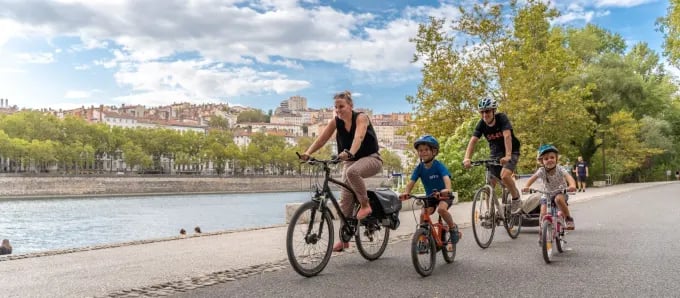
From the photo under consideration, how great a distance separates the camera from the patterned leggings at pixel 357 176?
670 cm

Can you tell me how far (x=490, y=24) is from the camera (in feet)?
105

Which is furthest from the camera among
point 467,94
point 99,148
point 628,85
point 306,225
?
point 99,148

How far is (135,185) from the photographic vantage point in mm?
96125

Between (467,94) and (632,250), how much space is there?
77.8 ft

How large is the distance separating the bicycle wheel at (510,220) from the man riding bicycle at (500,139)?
0.13 m

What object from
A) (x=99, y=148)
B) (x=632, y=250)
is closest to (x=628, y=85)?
(x=632, y=250)

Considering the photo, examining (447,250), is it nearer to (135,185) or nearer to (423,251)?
(423,251)

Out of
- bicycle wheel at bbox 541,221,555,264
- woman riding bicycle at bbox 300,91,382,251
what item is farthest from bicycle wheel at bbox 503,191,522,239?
woman riding bicycle at bbox 300,91,382,251

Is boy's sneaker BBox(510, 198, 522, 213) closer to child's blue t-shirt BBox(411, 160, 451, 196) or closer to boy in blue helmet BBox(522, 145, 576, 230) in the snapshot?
boy in blue helmet BBox(522, 145, 576, 230)

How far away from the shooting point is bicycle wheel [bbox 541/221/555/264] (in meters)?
6.81

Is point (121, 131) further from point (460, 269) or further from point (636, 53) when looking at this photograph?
point (460, 269)

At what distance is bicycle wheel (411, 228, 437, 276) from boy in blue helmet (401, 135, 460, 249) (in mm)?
378

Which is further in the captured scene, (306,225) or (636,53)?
(636,53)

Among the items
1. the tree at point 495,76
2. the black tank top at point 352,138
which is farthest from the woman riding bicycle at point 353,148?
the tree at point 495,76
